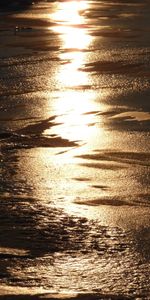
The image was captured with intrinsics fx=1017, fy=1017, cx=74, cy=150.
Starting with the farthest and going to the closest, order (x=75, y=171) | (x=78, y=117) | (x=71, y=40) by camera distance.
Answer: (x=71, y=40), (x=78, y=117), (x=75, y=171)

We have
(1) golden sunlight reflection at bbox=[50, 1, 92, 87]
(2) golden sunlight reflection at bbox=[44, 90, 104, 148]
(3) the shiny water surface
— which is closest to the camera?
(3) the shiny water surface

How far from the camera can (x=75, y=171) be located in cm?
764

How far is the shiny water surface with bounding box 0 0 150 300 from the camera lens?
5473 millimetres

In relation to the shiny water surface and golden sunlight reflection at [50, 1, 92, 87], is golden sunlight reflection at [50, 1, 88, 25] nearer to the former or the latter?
golden sunlight reflection at [50, 1, 92, 87]

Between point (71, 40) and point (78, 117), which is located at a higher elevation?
point (71, 40)

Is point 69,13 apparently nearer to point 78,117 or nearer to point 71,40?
point 71,40

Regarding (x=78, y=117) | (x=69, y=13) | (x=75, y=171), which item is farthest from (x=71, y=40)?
(x=75, y=171)

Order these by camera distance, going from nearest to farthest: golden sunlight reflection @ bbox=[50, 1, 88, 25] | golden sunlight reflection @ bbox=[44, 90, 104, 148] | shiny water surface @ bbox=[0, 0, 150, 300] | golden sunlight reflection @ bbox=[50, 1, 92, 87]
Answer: shiny water surface @ bbox=[0, 0, 150, 300]
golden sunlight reflection @ bbox=[44, 90, 104, 148]
golden sunlight reflection @ bbox=[50, 1, 92, 87]
golden sunlight reflection @ bbox=[50, 1, 88, 25]

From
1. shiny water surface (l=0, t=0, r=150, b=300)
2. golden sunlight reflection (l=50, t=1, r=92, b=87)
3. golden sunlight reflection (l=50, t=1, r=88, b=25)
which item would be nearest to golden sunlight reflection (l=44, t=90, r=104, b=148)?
shiny water surface (l=0, t=0, r=150, b=300)

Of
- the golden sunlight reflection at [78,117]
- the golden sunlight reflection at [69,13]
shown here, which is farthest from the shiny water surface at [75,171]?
the golden sunlight reflection at [69,13]

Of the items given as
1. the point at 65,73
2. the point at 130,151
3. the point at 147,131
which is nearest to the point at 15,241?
the point at 130,151

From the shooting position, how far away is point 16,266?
18.3ft

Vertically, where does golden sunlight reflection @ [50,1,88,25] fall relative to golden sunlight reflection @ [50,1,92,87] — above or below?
above

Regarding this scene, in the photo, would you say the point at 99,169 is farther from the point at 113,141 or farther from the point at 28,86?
the point at 28,86
